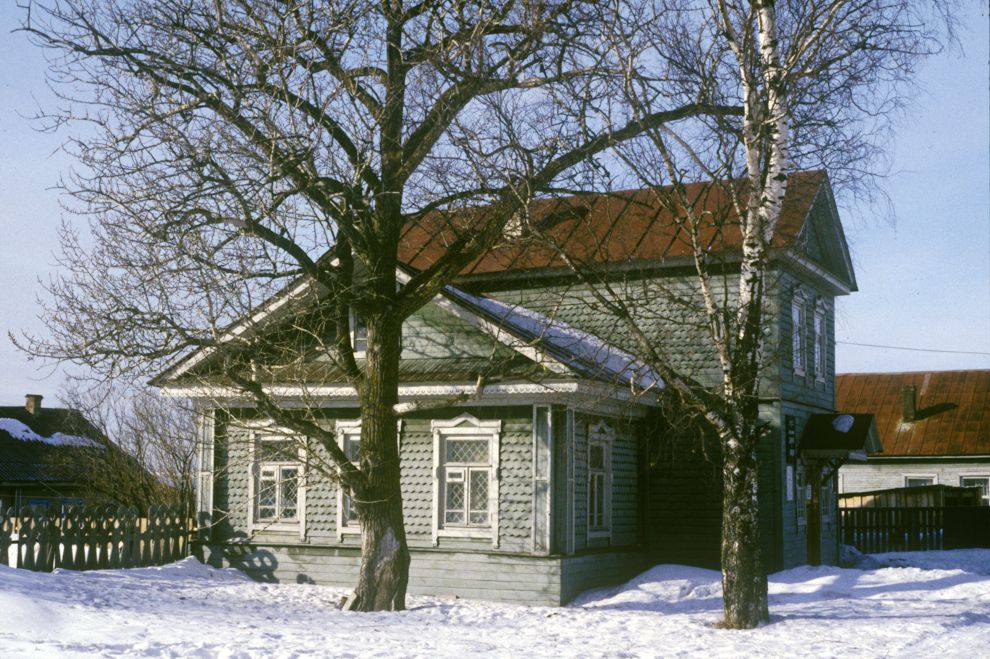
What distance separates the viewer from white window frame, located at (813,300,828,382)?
23441mm

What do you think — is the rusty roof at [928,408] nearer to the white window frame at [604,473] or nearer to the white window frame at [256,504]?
the white window frame at [604,473]

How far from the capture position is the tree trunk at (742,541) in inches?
563

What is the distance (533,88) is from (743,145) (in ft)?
9.67

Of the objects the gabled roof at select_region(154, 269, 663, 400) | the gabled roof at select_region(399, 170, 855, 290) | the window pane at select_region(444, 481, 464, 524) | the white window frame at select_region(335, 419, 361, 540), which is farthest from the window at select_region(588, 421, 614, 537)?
the white window frame at select_region(335, 419, 361, 540)

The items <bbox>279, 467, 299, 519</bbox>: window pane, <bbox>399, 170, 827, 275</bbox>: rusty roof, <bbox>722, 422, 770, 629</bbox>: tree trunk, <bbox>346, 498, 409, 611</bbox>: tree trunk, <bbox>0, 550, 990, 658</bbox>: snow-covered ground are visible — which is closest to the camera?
<bbox>0, 550, 990, 658</bbox>: snow-covered ground

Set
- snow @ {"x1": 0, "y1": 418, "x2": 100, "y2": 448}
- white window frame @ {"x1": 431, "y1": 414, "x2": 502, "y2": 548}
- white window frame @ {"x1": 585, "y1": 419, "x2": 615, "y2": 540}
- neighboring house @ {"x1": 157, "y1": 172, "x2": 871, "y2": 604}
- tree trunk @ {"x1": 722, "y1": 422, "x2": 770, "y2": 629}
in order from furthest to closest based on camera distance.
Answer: snow @ {"x1": 0, "y1": 418, "x2": 100, "y2": 448} < white window frame @ {"x1": 585, "y1": 419, "x2": 615, "y2": 540} < white window frame @ {"x1": 431, "y1": 414, "x2": 502, "y2": 548} < neighboring house @ {"x1": 157, "y1": 172, "x2": 871, "y2": 604} < tree trunk @ {"x1": 722, "y1": 422, "x2": 770, "y2": 629}

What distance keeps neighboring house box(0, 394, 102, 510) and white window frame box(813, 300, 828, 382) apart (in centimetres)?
2487

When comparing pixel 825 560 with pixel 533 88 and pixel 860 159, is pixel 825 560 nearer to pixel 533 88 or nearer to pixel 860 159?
pixel 860 159

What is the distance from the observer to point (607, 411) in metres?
19.6

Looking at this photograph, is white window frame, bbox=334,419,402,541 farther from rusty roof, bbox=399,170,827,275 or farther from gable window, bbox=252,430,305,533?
rusty roof, bbox=399,170,827,275

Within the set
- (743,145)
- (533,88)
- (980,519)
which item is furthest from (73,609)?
(980,519)

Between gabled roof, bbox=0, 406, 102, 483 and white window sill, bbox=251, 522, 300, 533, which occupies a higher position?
gabled roof, bbox=0, 406, 102, 483

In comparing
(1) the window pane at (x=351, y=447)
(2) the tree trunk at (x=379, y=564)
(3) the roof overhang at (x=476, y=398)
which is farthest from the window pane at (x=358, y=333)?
(2) the tree trunk at (x=379, y=564)

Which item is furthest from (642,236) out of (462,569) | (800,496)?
(462,569)
